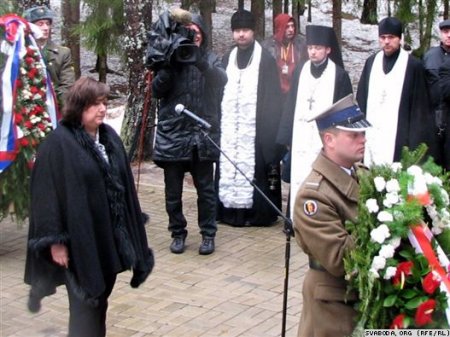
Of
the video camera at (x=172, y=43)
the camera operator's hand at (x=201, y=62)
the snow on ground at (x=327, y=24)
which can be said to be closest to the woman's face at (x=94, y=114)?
the video camera at (x=172, y=43)

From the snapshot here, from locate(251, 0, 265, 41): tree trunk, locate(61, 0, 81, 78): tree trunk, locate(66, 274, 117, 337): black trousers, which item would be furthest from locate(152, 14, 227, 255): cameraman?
locate(61, 0, 81, 78): tree trunk

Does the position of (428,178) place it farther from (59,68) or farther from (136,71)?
(136,71)

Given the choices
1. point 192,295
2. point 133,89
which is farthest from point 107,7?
point 192,295

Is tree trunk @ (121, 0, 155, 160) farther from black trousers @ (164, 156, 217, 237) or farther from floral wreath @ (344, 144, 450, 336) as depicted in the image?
floral wreath @ (344, 144, 450, 336)

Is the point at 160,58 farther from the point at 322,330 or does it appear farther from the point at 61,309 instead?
the point at 322,330

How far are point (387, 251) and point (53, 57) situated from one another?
4.94m

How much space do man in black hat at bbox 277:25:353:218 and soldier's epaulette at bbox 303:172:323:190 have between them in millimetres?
3596

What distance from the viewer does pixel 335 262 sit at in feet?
12.3

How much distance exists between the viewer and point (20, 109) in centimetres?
708

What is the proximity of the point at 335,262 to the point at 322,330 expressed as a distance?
1.38ft

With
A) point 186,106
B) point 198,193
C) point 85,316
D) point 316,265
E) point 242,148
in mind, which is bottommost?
point 85,316

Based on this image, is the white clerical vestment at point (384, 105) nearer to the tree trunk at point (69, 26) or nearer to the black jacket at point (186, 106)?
the black jacket at point (186, 106)

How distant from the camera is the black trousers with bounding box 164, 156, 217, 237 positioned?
7352 millimetres

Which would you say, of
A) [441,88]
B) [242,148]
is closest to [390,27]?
[441,88]
